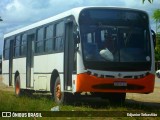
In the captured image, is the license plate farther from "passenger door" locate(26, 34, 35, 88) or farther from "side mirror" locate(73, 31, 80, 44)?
"passenger door" locate(26, 34, 35, 88)

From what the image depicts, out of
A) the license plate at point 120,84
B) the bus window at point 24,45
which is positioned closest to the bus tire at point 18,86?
the bus window at point 24,45

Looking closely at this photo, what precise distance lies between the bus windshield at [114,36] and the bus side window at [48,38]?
3.06 m

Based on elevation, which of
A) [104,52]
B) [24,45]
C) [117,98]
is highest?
[24,45]

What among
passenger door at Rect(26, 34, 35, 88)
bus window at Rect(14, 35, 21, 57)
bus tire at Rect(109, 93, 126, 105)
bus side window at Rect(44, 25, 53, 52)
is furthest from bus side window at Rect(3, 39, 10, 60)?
bus tire at Rect(109, 93, 126, 105)

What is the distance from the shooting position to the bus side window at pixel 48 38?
1798 cm

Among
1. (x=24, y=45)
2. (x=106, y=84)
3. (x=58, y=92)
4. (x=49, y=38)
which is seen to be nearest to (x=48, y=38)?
(x=49, y=38)

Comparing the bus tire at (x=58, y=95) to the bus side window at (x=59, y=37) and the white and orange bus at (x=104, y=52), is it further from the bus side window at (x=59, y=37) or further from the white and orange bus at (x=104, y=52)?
the bus side window at (x=59, y=37)

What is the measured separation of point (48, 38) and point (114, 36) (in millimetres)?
3875

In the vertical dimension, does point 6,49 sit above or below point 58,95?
above

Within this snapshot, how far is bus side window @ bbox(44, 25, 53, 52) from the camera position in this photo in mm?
17984

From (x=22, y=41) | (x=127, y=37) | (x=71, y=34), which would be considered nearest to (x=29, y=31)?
(x=22, y=41)

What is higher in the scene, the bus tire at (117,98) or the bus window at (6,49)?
the bus window at (6,49)

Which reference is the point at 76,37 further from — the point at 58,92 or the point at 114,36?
the point at 58,92

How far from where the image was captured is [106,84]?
582 inches
